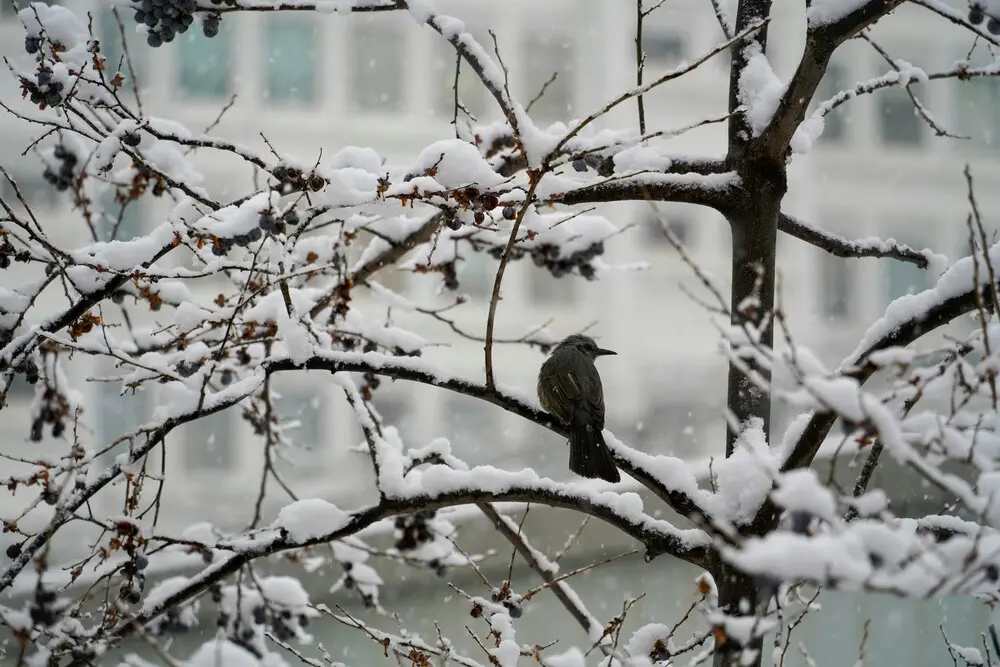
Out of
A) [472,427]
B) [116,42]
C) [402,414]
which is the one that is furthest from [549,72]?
[116,42]

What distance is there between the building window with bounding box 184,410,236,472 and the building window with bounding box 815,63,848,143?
11844 mm

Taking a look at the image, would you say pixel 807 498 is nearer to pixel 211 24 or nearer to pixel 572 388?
pixel 572 388

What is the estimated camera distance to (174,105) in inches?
533

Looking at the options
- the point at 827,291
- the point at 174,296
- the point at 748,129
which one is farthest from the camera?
the point at 827,291

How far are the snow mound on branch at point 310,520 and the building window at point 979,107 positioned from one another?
60.7ft

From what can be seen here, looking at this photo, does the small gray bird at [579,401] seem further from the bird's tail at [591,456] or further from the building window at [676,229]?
the building window at [676,229]

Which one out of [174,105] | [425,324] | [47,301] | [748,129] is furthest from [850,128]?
[748,129]

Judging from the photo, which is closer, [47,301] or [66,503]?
[66,503]

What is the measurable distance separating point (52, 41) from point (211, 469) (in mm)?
12210

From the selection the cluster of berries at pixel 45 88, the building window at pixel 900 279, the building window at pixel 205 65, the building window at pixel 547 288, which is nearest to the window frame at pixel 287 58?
the building window at pixel 205 65

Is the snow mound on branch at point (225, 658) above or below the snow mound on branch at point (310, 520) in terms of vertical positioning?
below

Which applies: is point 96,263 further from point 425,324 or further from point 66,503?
point 425,324

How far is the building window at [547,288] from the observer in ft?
49.4

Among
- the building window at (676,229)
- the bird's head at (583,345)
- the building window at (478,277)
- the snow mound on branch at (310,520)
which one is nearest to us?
the snow mound on branch at (310,520)
